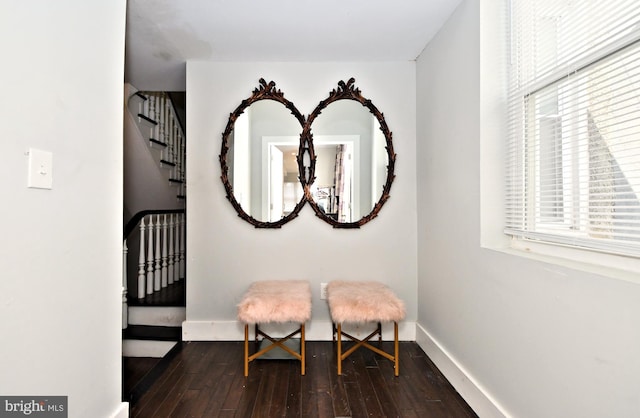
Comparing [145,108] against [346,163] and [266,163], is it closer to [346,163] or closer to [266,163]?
[266,163]

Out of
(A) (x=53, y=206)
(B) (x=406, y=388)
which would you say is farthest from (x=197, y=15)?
(B) (x=406, y=388)

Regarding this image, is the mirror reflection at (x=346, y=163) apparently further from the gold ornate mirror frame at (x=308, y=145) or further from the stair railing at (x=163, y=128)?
the stair railing at (x=163, y=128)

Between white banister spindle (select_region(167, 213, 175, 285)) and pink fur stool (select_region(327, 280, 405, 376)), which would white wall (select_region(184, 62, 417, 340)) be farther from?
white banister spindle (select_region(167, 213, 175, 285))

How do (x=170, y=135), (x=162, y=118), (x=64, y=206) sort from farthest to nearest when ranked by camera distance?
(x=170, y=135) < (x=162, y=118) < (x=64, y=206)

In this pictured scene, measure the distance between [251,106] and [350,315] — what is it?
5.98 feet

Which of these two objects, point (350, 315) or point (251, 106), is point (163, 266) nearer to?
point (251, 106)

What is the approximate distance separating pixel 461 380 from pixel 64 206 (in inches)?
84.6

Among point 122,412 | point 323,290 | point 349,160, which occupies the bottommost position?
point 122,412

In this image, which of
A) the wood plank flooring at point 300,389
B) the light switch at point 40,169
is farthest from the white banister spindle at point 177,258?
the light switch at point 40,169

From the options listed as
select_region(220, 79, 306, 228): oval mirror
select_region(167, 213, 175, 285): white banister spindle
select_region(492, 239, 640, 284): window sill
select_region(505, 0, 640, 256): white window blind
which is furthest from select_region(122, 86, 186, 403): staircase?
select_region(505, 0, 640, 256): white window blind

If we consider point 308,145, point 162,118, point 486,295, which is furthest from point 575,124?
point 162,118

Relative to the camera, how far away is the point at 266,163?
8.57 ft

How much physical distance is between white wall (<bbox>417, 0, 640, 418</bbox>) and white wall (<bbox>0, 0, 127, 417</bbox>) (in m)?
1.83

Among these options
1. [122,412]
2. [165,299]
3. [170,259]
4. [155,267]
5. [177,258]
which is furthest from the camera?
[177,258]
